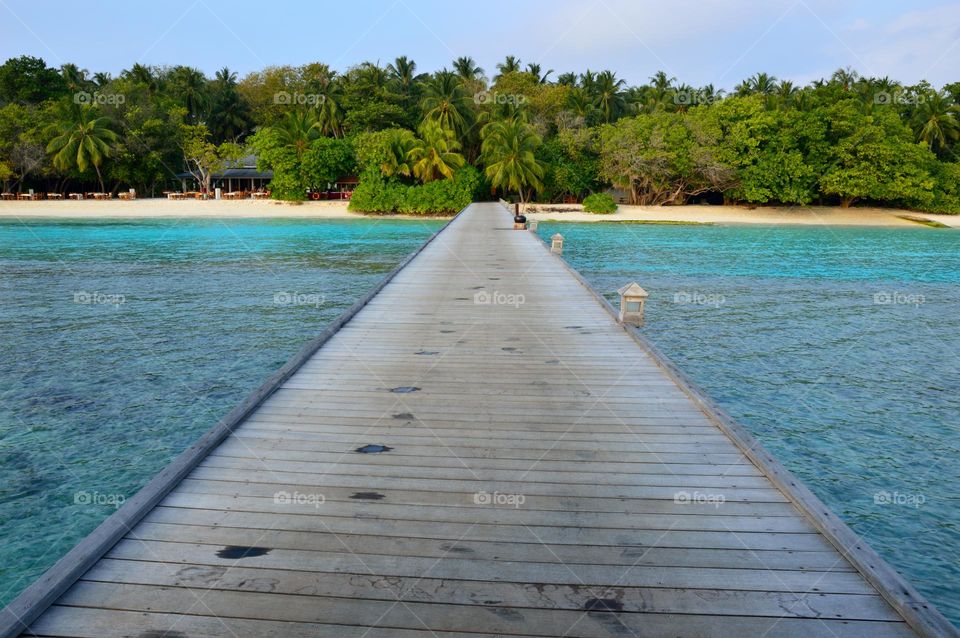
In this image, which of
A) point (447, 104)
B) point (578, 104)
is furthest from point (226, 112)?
point (578, 104)

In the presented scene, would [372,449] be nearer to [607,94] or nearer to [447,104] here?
[447,104]

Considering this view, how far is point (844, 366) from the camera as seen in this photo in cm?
1190

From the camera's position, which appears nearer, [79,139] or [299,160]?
[299,160]

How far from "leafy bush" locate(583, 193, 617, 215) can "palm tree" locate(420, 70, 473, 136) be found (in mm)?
12130

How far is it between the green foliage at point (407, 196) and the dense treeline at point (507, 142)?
0.32 ft

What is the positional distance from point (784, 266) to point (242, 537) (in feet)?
84.0

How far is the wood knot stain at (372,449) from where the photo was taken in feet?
17.9

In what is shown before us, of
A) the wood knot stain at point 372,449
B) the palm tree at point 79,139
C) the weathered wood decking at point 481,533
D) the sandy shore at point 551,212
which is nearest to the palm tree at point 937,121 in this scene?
the sandy shore at point 551,212

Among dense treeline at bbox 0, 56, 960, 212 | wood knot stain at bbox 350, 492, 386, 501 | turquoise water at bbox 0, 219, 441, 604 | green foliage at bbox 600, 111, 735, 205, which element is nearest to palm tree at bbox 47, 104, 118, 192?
dense treeline at bbox 0, 56, 960, 212

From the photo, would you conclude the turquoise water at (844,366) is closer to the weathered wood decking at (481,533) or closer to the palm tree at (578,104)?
the weathered wood decking at (481,533)

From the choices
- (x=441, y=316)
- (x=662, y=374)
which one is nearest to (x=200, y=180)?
(x=441, y=316)

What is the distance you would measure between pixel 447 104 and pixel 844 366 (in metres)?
44.1

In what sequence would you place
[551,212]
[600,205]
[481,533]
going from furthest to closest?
[551,212] → [600,205] → [481,533]

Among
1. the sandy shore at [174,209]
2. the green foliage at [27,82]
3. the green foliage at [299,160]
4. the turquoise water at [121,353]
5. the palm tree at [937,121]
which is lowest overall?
the turquoise water at [121,353]
